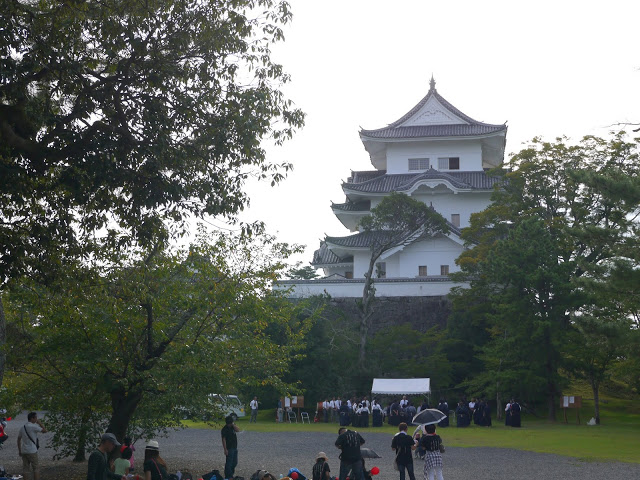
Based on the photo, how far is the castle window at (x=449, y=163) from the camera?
165 feet

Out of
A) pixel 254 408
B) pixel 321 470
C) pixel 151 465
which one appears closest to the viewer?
pixel 151 465

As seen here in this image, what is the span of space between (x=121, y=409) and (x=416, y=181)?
113 ft

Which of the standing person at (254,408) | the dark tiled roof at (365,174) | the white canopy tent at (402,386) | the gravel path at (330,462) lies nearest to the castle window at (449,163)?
the dark tiled roof at (365,174)

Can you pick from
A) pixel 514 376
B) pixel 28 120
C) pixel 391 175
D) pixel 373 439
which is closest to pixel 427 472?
pixel 28 120

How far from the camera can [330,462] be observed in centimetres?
1808

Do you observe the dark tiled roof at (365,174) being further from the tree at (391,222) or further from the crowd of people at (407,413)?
the crowd of people at (407,413)

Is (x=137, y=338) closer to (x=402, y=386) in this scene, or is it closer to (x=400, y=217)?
(x=402, y=386)

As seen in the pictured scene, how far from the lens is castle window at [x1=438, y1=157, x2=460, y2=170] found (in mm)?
50188

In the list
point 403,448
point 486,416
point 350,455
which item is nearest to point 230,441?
point 350,455

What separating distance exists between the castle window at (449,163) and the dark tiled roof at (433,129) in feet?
6.24

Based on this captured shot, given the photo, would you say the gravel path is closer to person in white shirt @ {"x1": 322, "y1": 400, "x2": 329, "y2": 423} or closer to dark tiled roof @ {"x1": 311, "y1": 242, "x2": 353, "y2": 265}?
person in white shirt @ {"x1": 322, "y1": 400, "x2": 329, "y2": 423}

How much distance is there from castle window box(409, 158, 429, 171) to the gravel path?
1147 inches

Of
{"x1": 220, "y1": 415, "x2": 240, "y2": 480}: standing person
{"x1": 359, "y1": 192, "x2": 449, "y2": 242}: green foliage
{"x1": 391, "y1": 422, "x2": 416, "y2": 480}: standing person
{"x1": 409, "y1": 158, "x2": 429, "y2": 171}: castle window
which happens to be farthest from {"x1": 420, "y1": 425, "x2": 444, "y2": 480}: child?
{"x1": 409, "y1": 158, "x2": 429, "y2": 171}: castle window

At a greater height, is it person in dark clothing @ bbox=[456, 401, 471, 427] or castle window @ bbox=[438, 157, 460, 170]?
castle window @ bbox=[438, 157, 460, 170]
